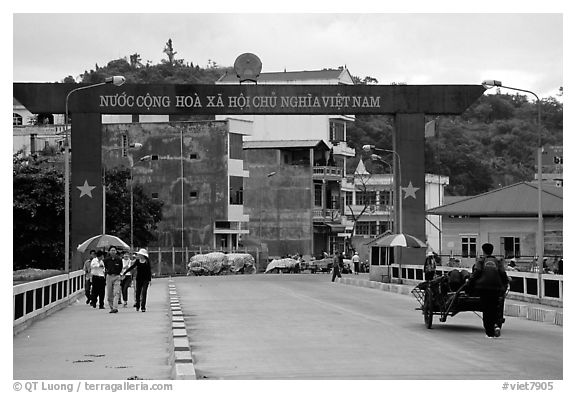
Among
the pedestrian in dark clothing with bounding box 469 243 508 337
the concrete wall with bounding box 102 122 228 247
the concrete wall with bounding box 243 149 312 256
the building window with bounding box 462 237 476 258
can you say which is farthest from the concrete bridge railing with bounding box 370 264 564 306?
the concrete wall with bounding box 243 149 312 256

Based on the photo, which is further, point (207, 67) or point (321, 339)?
point (207, 67)

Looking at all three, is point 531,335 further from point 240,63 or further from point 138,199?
point 138,199

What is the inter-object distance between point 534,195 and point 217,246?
27285 millimetres

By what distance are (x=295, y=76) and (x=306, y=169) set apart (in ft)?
38.9

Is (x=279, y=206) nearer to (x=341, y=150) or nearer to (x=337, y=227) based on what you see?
(x=337, y=227)

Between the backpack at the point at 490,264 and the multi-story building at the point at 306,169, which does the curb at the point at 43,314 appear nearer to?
the backpack at the point at 490,264

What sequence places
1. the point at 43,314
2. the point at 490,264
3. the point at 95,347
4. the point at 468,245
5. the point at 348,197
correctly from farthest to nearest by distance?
the point at 348,197
the point at 468,245
the point at 43,314
the point at 490,264
the point at 95,347

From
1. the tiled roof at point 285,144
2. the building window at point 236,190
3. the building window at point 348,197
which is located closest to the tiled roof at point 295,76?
the tiled roof at point 285,144

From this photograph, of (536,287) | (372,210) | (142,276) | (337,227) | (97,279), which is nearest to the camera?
(142,276)

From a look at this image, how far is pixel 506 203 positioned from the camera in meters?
63.7

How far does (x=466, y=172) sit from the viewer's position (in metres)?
117

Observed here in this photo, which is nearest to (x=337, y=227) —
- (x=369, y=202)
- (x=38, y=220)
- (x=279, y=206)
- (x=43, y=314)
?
(x=279, y=206)

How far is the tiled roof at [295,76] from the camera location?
97125 mm
